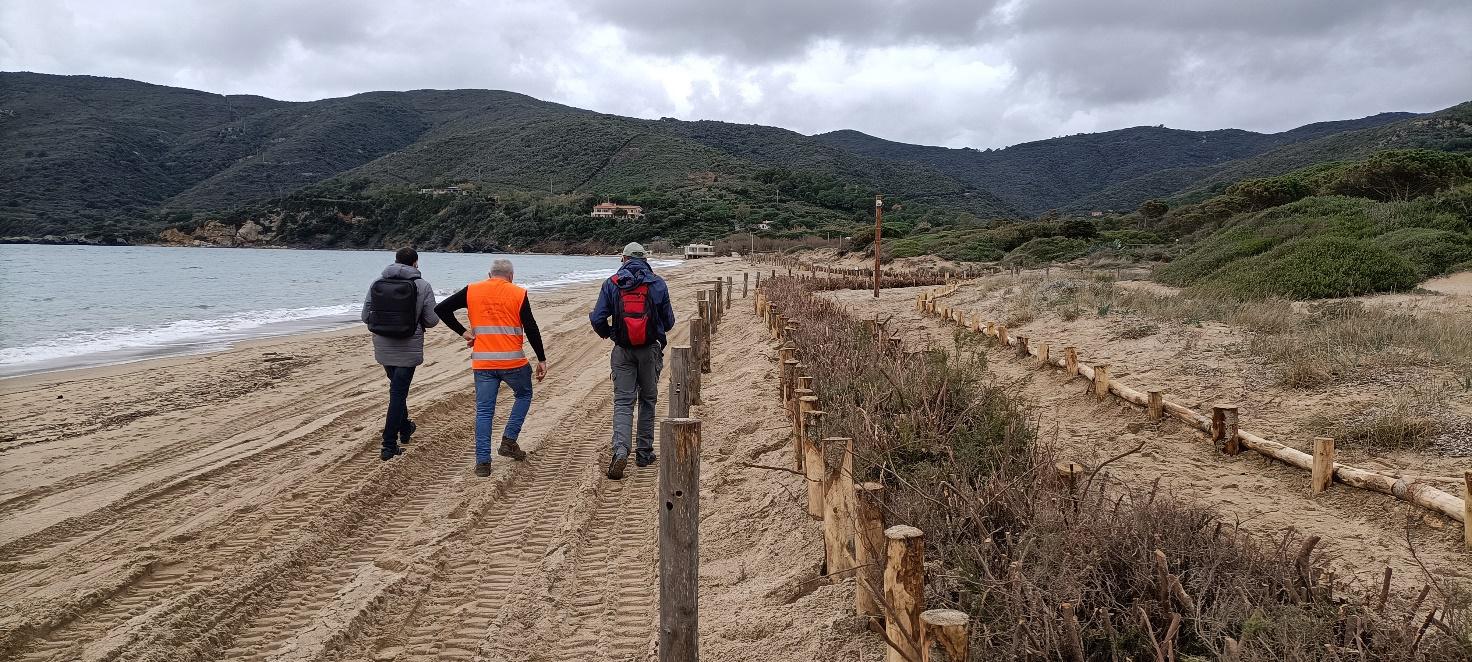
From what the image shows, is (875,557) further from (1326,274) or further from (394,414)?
(1326,274)

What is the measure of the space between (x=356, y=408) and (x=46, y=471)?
255 centimetres

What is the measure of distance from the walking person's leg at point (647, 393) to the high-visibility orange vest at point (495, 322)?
2.99ft

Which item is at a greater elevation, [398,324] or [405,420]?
[398,324]

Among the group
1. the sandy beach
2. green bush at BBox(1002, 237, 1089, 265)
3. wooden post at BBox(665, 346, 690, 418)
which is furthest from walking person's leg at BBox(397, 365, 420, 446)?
green bush at BBox(1002, 237, 1089, 265)

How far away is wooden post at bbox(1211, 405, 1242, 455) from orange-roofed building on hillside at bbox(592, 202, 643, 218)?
8211 cm

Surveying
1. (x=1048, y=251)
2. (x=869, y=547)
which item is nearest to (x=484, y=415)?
(x=869, y=547)

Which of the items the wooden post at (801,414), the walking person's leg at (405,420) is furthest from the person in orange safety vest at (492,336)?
the wooden post at (801,414)

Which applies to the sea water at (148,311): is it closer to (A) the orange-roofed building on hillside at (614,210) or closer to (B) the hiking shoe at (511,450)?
(B) the hiking shoe at (511,450)

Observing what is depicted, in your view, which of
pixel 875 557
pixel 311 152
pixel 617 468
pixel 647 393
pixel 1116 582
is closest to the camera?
pixel 1116 582

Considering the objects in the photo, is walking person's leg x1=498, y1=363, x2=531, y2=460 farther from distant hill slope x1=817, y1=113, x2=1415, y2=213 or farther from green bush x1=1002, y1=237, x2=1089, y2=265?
distant hill slope x1=817, y1=113, x2=1415, y2=213

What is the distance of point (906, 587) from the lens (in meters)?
2.42

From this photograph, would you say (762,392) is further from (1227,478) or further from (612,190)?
(612,190)

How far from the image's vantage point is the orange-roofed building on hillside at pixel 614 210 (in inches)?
3349

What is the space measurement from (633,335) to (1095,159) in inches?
5558
